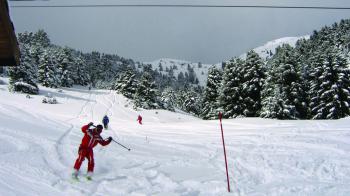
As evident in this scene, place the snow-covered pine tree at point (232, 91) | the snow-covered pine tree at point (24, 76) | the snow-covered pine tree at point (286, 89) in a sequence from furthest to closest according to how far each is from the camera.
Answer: the snow-covered pine tree at point (24, 76)
the snow-covered pine tree at point (232, 91)
the snow-covered pine tree at point (286, 89)

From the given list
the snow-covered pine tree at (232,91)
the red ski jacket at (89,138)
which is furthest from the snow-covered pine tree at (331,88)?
the red ski jacket at (89,138)

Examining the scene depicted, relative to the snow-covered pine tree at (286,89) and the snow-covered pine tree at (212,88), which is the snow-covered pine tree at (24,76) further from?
the snow-covered pine tree at (286,89)

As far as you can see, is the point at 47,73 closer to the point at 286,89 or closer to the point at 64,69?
the point at 64,69

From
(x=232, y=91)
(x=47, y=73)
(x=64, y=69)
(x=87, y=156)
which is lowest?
(x=87, y=156)

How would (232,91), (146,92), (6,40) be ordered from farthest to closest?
1. (146,92)
2. (232,91)
3. (6,40)

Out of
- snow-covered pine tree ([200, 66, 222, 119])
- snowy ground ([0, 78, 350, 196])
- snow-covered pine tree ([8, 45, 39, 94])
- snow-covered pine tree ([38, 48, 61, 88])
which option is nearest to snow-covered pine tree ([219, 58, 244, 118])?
snow-covered pine tree ([200, 66, 222, 119])

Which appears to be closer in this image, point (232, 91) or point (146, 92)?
point (232, 91)

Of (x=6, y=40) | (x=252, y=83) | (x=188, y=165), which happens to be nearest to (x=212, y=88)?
(x=252, y=83)

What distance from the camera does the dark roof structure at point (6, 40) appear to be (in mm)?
8600

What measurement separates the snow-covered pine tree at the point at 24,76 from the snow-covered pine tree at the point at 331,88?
146 feet

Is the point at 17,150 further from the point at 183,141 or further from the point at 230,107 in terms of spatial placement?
the point at 230,107

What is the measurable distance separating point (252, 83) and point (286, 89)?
4981 mm

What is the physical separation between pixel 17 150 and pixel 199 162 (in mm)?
6995

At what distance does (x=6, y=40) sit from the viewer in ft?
30.9
